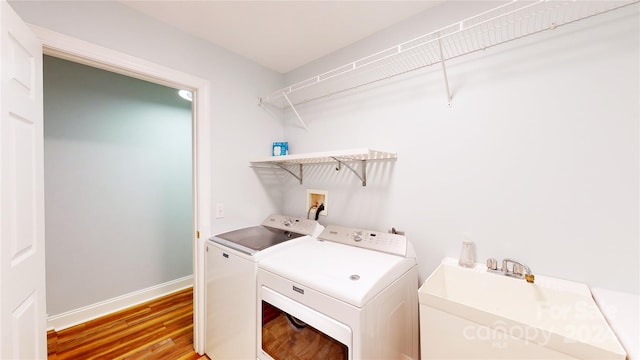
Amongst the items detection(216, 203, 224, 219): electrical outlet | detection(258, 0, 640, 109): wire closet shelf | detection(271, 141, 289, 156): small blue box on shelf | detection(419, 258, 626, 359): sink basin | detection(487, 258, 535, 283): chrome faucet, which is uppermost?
detection(258, 0, 640, 109): wire closet shelf

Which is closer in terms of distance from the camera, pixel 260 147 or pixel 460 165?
pixel 460 165

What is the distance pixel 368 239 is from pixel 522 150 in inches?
38.2

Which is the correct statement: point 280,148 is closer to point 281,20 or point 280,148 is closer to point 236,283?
point 281,20

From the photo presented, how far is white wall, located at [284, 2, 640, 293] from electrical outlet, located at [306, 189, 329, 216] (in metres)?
0.34

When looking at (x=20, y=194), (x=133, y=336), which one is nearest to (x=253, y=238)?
(x=20, y=194)

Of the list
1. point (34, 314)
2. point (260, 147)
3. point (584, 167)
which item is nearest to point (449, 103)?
point (584, 167)

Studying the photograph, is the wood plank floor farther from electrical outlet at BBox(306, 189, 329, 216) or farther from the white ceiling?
the white ceiling

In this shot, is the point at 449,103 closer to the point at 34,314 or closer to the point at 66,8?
the point at 66,8

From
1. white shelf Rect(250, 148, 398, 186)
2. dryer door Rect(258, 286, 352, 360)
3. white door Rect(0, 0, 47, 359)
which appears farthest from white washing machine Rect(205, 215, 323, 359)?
white door Rect(0, 0, 47, 359)

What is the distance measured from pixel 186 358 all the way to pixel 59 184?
1.84 meters

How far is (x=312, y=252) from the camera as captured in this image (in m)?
1.47

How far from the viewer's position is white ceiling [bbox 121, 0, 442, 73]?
4.74 ft

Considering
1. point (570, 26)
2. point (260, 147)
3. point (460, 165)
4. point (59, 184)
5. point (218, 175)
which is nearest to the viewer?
point (570, 26)

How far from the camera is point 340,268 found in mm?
1203
